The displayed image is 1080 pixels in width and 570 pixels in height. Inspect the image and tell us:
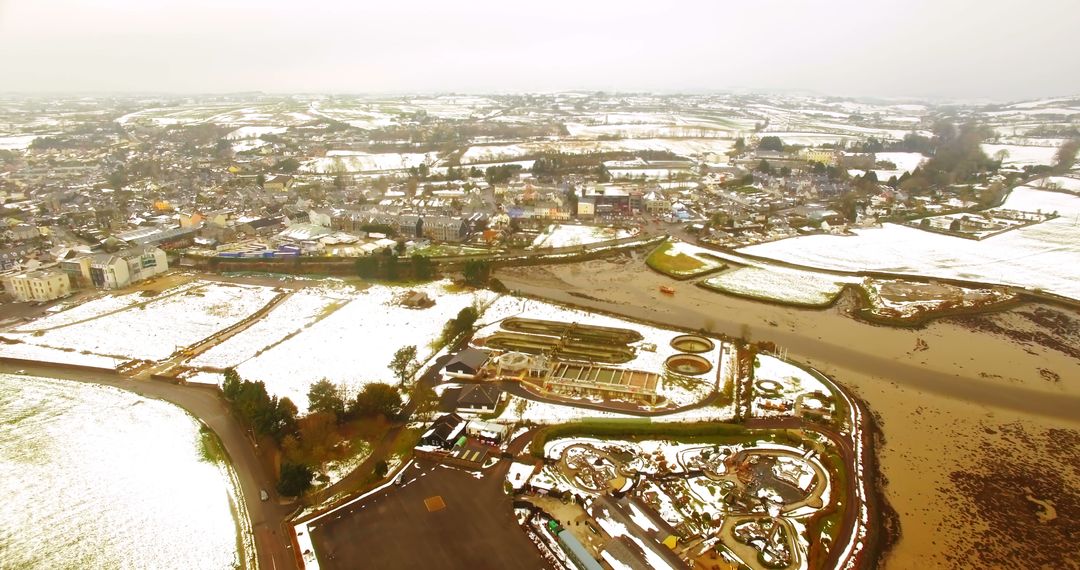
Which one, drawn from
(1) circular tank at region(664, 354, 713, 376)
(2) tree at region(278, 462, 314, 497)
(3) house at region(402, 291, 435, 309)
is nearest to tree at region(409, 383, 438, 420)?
(2) tree at region(278, 462, 314, 497)

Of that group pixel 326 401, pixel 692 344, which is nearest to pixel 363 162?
pixel 692 344

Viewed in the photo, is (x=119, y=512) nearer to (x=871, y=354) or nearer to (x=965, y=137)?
(x=871, y=354)

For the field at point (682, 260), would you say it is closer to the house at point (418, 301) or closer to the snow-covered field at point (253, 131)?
the house at point (418, 301)

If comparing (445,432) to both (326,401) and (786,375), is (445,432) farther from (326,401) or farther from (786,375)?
(786,375)

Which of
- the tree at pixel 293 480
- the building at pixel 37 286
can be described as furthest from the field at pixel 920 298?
the building at pixel 37 286

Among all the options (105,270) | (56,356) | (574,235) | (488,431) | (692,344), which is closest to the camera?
(488,431)

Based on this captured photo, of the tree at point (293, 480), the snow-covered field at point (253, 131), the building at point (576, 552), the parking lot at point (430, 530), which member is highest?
the snow-covered field at point (253, 131)

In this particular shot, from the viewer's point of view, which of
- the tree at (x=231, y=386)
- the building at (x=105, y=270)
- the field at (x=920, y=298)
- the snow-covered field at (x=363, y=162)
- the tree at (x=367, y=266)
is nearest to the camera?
the tree at (x=231, y=386)
